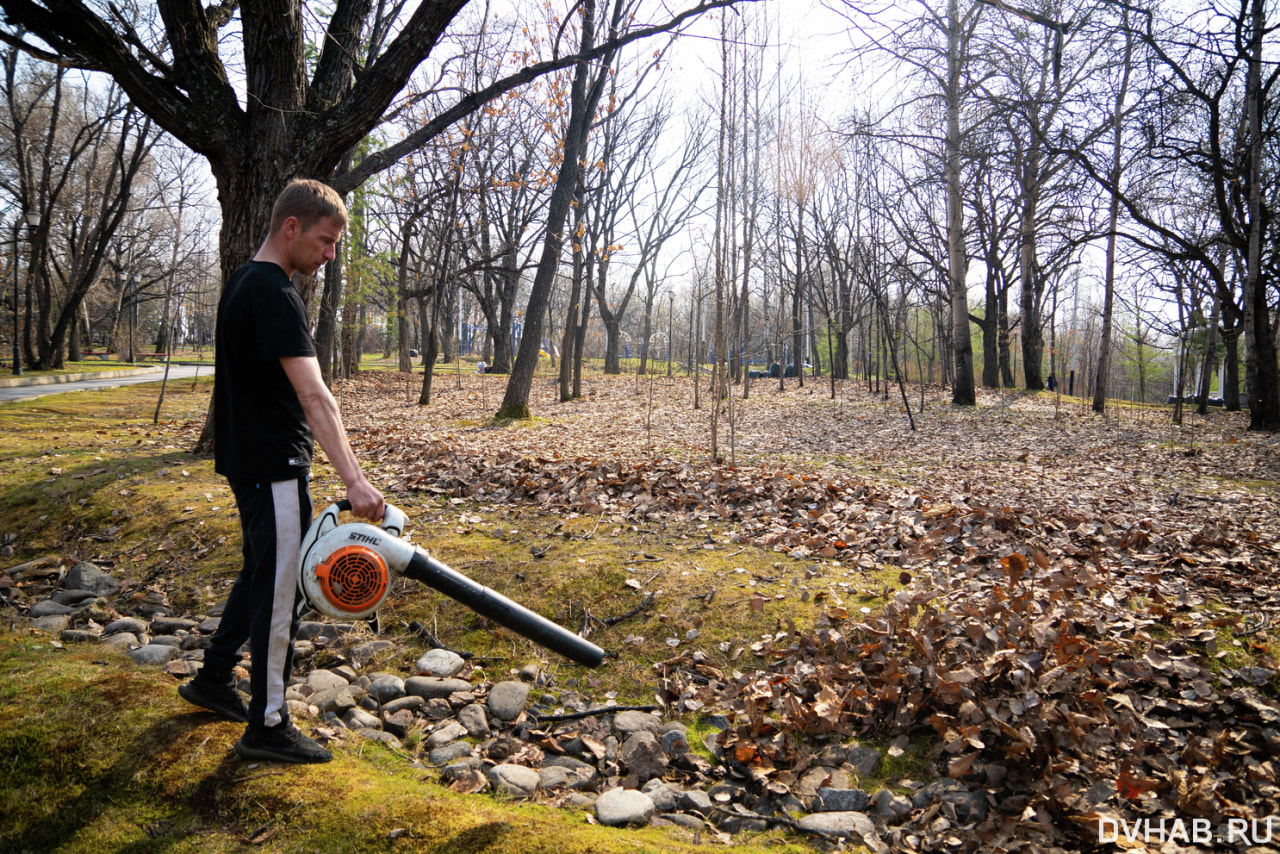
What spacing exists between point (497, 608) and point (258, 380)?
1250 millimetres

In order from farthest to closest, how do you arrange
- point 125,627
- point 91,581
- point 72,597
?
point 91,581, point 72,597, point 125,627

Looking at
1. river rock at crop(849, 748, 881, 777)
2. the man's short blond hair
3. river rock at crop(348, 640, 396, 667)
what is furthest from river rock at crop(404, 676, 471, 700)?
the man's short blond hair

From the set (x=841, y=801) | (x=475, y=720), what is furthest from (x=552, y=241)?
(x=841, y=801)

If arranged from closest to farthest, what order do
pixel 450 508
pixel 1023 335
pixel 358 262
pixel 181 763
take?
pixel 181 763
pixel 450 508
pixel 1023 335
pixel 358 262

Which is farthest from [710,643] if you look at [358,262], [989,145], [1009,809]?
[358,262]

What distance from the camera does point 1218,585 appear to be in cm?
432

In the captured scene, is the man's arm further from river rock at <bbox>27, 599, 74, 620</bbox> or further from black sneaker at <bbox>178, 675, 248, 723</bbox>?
river rock at <bbox>27, 599, 74, 620</bbox>

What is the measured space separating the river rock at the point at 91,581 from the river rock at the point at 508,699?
3.37 meters

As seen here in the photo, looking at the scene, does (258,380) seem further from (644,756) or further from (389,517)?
(644,756)

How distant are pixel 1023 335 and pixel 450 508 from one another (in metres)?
20.6

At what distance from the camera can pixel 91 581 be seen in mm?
4914

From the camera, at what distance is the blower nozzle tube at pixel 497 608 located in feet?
8.04

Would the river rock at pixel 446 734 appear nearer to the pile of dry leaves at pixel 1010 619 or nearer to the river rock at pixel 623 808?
the river rock at pixel 623 808

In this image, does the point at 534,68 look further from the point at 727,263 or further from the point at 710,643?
the point at 710,643
